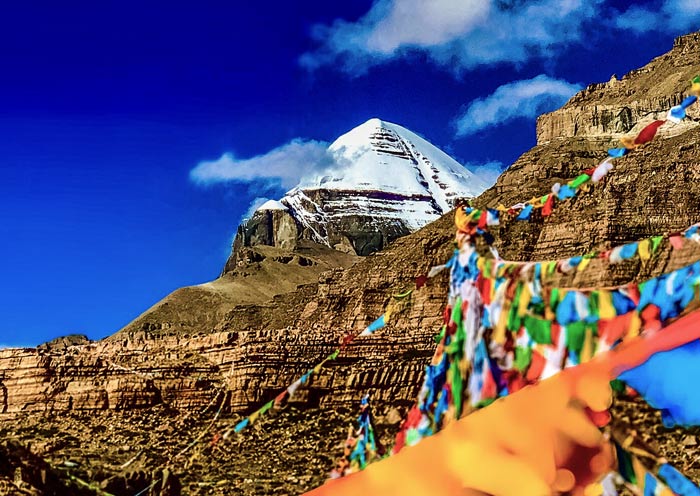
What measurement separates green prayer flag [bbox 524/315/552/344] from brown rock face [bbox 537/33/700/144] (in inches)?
2578

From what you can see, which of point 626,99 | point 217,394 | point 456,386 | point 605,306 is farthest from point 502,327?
point 626,99

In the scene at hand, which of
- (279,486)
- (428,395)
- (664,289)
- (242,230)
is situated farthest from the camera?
(242,230)

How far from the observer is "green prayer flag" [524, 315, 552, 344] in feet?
24.0

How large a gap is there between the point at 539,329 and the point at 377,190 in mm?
126834

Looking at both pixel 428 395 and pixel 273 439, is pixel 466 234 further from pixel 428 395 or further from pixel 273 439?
pixel 273 439

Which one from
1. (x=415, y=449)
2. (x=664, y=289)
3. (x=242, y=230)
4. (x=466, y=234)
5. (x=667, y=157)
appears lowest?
(x=415, y=449)

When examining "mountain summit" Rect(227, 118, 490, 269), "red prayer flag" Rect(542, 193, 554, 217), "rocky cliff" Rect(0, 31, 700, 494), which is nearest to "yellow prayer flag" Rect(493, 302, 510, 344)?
"red prayer flag" Rect(542, 193, 554, 217)

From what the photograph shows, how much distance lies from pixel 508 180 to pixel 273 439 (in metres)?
44.7

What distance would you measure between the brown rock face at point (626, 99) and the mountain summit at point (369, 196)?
36.4 meters

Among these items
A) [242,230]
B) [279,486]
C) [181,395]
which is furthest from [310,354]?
[242,230]

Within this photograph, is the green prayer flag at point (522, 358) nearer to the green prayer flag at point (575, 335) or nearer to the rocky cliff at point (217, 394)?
the green prayer flag at point (575, 335)

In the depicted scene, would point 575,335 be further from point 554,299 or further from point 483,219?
point 483,219

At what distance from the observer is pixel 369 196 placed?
132500 mm

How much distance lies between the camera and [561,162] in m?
61.4
